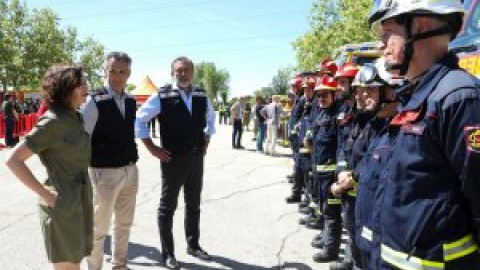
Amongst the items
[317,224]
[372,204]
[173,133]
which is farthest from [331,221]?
[372,204]

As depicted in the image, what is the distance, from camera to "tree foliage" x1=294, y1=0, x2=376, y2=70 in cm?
2906

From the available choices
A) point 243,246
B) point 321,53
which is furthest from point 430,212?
point 321,53

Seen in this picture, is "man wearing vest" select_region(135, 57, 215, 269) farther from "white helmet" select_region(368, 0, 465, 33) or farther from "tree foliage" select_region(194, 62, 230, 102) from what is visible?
"tree foliage" select_region(194, 62, 230, 102)

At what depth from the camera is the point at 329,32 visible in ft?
116

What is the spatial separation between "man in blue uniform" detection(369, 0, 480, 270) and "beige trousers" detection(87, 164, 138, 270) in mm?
3105

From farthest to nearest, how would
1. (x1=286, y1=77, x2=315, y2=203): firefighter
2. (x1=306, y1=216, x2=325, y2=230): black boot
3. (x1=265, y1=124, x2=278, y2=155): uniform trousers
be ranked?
(x1=265, y1=124, x2=278, y2=155): uniform trousers → (x1=286, y1=77, x2=315, y2=203): firefighter → (x1=306, y1=216, x2=325, y2=230): black boot

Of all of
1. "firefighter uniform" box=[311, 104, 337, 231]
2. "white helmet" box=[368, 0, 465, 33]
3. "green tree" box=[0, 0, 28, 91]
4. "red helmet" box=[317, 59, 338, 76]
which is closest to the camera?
"white helmet" box=[368, 0, 465, 33]

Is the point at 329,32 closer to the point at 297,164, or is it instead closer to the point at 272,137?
the point at 272,137

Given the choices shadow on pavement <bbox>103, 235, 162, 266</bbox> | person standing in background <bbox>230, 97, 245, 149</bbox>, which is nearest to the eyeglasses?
shadow on pavement <bbox>103, 235, 162, 266</bbox>

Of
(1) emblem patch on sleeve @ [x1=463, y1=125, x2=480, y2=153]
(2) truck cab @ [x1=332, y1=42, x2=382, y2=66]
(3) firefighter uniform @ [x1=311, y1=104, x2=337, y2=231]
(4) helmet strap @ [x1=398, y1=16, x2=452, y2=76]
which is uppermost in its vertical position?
(2) truck cab @ [x1=332, y1=42, x2=382, y2=66]

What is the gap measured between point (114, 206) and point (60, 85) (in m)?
1.75

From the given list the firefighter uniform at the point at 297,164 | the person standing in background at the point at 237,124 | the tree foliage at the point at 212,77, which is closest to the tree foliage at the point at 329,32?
the person standing in background at the point at 237,124

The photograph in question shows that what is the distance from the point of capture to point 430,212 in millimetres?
2039

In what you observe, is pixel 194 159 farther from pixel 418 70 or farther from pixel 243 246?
pixel 418 70
